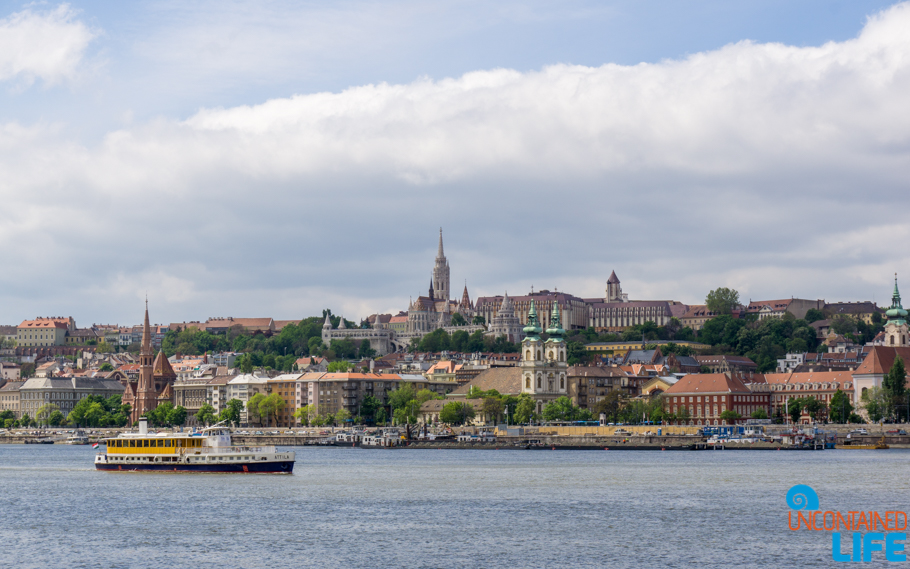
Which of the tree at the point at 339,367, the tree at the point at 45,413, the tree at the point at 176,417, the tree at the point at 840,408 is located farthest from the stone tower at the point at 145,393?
the tree at the point at 840,408

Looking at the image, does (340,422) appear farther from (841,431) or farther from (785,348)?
(785,348)

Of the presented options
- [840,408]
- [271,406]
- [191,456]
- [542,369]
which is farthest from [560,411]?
[191,456]

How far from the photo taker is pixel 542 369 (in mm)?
143125

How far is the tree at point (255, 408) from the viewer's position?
15249 cm

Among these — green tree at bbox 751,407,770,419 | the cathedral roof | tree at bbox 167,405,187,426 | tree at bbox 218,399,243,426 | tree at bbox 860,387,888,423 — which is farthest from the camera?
the cathedral roof

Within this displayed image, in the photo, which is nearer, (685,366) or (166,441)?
(166,441)

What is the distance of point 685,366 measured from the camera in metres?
171

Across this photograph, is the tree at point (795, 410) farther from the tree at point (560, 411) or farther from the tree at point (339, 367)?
the tree at point (339, 367)

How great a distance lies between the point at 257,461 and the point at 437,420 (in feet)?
237

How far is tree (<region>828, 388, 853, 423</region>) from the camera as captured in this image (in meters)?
122

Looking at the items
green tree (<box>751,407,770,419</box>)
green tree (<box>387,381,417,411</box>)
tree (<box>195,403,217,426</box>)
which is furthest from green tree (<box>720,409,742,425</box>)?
tree (<box>195,403,217,426</box>)

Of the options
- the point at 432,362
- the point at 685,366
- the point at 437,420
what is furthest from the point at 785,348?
the point at 437,420
